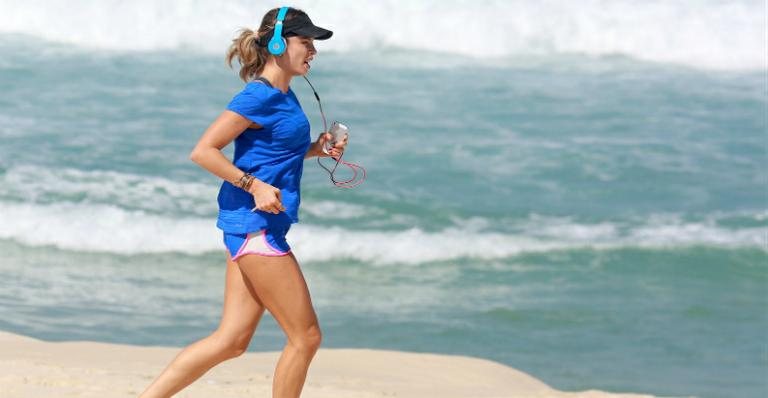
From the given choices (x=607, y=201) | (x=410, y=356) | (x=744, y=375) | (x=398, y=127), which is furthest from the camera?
(x=398, y=127)

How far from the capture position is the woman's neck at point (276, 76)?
15.1 ft

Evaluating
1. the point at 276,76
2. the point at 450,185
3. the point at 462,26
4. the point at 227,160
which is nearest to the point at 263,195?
the point at 227,160

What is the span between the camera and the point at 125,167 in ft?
47.8

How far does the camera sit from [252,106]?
449 cm

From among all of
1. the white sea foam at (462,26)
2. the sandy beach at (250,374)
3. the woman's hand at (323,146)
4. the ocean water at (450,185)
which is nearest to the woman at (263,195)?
the woman's hand at (323,146)

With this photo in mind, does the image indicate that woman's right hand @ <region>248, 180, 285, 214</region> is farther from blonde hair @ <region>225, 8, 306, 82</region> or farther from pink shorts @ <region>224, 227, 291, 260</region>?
blonde hair @ <region>225, 8, 306, 82</region>

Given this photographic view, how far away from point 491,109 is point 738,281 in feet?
23.3

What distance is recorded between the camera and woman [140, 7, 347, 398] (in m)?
4.49

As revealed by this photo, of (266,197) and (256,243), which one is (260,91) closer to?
(266,197)

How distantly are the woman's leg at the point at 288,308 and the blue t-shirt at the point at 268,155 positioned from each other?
14 cm

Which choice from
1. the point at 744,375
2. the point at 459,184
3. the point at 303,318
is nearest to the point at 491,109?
the point at 459,184

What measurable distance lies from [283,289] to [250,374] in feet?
8.07

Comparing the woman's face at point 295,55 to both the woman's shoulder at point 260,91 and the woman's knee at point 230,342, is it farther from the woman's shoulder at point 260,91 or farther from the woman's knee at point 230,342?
the woman's knee at point 230,342

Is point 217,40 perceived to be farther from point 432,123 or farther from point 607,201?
point 607,201
